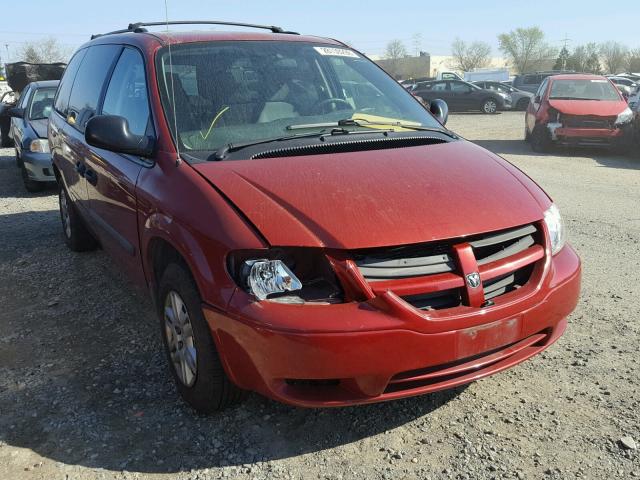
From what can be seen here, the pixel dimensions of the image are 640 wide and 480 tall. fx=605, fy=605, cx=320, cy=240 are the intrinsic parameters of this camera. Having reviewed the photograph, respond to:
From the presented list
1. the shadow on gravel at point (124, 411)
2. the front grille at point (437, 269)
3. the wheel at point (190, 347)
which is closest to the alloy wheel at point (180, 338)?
the wheel at point (190, 347)

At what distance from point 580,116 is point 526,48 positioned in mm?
86220

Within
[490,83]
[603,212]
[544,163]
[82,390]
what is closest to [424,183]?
[82,390]

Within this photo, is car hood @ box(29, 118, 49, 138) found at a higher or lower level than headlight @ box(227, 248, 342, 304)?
lower

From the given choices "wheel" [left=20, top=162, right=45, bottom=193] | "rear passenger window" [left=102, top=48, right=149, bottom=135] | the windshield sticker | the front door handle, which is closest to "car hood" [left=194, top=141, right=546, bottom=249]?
"rear passenger window" [left=102, top=48, right=149, bottom=135]

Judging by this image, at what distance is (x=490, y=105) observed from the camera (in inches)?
980

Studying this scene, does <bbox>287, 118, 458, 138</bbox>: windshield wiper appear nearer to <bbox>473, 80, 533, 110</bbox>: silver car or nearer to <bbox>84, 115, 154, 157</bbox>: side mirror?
<bbox>84, 115, 154, 157</bbox>: side mirror

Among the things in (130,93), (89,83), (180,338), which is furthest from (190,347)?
(89,83)

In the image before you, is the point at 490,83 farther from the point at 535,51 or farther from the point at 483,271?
the point at 535,51

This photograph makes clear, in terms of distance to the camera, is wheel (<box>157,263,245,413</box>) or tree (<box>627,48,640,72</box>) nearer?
wheel (<box>157,263,245,413</box>)

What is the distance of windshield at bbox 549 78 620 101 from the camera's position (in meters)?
12.6

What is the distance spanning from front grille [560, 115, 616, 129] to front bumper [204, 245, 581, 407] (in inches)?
405

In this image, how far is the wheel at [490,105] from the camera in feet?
81.4

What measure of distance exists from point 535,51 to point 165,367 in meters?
96.5

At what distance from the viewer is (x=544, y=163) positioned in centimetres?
1096
